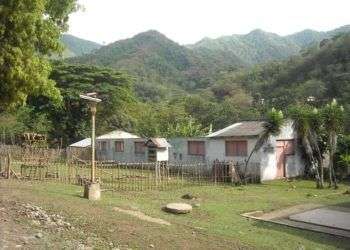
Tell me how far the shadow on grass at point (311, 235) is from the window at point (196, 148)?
17621mm

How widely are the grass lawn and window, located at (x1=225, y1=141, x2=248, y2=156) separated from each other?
8416 mm

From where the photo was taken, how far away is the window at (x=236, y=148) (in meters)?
29.0

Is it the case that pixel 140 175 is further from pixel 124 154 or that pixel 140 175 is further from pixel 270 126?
pixel 124 154

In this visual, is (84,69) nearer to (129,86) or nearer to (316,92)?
(129,86)

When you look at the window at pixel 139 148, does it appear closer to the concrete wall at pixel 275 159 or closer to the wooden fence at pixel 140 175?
the wooden fence at pixel 140 175

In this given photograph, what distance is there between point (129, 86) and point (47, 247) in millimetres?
43920

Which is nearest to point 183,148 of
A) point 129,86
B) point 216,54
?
point 129,86

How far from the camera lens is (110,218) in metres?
12.7

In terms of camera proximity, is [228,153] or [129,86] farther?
[129,86]

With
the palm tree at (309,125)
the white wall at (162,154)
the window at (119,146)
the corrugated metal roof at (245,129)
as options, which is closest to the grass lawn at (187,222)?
the palm tree at (309,125)

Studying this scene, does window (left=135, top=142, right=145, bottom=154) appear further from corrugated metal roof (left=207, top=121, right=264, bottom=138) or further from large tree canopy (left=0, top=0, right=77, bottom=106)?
large tree canopy (left=0, top=0, right=77, bottom=106)

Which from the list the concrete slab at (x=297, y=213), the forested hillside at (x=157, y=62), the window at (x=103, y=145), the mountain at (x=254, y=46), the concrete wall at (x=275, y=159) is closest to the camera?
the concrete slab at (x=297, y=213)

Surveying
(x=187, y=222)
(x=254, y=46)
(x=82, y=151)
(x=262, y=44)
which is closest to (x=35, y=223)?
(x=187, y=222)

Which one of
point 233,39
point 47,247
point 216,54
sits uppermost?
point 233,39
